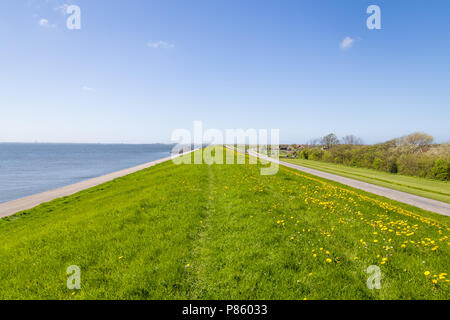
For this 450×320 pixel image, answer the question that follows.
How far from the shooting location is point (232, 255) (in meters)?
6.34

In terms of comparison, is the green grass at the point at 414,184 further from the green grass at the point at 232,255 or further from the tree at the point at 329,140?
the tree at the point at 329,140

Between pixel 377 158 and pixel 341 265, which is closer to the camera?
pixel 341 265

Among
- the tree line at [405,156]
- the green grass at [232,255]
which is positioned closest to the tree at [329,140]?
the tree line at [405,156]

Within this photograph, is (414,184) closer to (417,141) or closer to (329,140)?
(417,141)

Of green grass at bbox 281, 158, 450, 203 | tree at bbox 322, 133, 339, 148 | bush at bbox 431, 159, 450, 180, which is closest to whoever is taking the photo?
green grass at bbox 281, 158, 450, 203

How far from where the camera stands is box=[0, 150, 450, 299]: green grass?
4949mm

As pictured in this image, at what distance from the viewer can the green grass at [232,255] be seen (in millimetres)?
4949

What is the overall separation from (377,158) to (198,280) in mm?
56179

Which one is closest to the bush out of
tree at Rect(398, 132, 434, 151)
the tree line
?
the tree line

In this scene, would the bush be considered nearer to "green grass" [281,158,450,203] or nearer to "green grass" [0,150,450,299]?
"green grass" [281,158,450,203]
